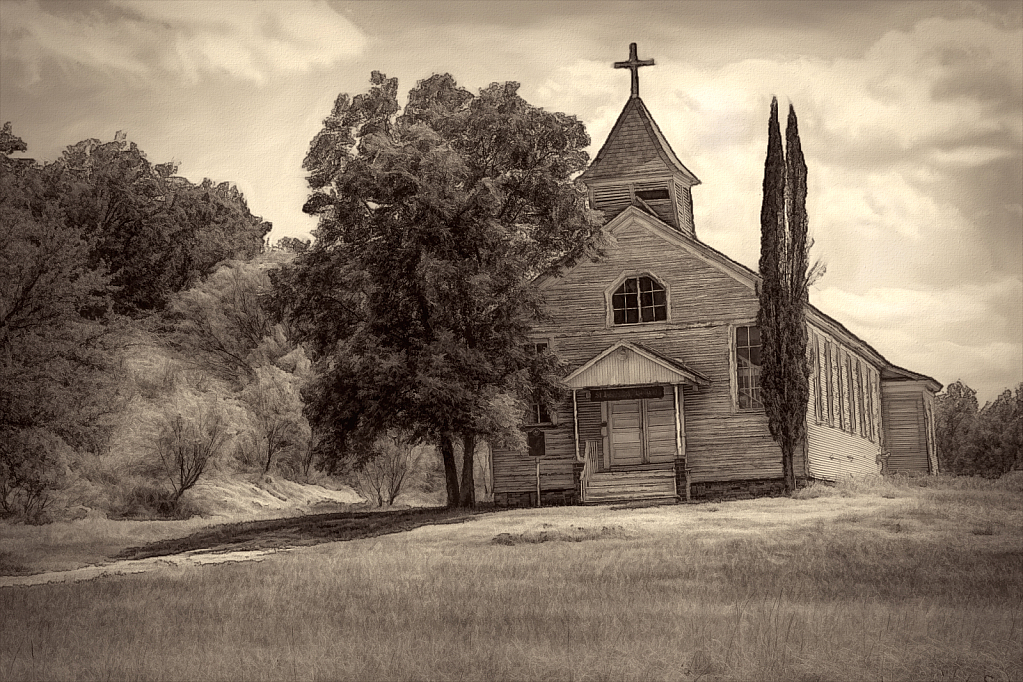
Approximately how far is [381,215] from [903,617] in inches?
623

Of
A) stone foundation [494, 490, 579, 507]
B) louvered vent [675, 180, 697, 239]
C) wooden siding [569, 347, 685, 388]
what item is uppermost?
louvered vent [675, 180, 697, 239]

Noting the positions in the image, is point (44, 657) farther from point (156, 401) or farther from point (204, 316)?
point (204, 316)

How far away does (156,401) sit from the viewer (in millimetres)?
35281

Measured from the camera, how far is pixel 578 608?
13.2 metres

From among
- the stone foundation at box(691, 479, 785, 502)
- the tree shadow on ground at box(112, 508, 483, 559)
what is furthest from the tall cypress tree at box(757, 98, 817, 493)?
the tree shadow on ground at box(112, 508, 483, 559)

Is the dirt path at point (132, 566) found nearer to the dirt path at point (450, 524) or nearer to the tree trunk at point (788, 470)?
the dirt path at point (450, 524)

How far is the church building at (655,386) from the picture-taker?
28.1 m

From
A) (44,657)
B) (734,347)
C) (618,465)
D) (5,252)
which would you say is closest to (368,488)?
(618,465)

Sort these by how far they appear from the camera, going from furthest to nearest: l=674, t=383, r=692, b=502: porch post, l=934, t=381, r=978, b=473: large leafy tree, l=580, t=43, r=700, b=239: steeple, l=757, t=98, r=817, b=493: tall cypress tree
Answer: l=934, t=381, r=978, b=473: large leafy tree, l=580, t=43, r=700, b=239: steeple, l=674, t=383, r=692, b=502: porch post, l=757, t=98, r=817, b=493: tall cypress tree

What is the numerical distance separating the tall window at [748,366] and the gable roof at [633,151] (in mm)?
5922

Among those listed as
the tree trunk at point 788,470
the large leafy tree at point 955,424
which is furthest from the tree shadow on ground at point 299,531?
the large leafy tree at point 955,424

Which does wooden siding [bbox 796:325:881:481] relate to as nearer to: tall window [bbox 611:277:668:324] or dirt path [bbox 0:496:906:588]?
tall window [bbox 611:277:668:324]

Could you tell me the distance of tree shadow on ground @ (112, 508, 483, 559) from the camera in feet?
73.6

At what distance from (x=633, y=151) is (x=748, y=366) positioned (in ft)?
23.9
